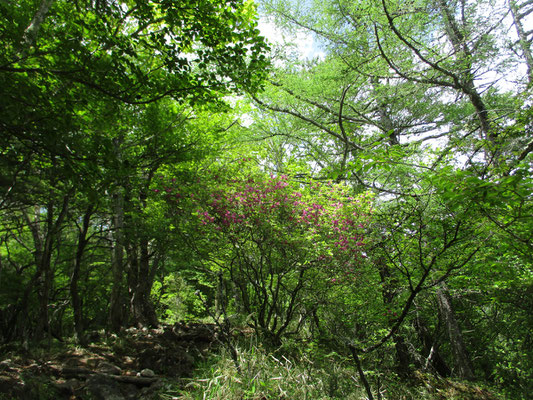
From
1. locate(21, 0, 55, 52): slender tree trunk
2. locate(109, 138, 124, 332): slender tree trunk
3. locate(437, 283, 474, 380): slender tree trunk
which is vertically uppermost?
locate(21, 0, 55, 52): slender tree trunk

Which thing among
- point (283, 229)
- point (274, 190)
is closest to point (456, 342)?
point (283, 229)

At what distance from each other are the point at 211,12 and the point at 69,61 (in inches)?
56.2

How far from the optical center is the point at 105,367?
4633 millimetres

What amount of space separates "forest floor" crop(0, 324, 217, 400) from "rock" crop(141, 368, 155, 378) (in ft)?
0.05

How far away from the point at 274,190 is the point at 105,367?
409cm

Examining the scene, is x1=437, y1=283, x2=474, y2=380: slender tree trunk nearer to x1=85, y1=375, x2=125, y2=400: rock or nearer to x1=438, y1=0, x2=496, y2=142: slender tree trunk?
x1=438, y1=0, x2=496, y2=142: slender tree trunk

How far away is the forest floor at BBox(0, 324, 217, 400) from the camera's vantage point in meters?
3.68

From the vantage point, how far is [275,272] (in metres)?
5.45

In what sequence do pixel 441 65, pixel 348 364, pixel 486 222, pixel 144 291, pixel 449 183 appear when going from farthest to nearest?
pixel 144 291 → pixel 348 364 → pixel 441 65 → pixel 486 222 → pixel 449 183

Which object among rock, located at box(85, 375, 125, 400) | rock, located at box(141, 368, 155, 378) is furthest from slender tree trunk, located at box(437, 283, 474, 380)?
rock, located at box(85, 375, 125, 400)

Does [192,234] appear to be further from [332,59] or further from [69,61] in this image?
[332,59]

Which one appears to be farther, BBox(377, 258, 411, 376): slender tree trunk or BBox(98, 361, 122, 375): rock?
BBox(377, 258, 411, 376): slender tree trunk

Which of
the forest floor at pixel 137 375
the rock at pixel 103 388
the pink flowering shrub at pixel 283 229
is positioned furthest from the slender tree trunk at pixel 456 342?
the rock at pixel 103 388

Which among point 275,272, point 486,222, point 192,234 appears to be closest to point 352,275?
point 275,272
